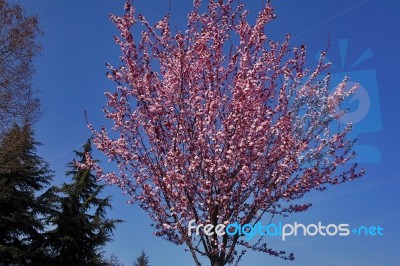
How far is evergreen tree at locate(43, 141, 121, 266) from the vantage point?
18.0 m

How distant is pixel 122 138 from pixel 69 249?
11.6 m

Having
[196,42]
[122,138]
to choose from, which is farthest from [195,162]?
[196,42]

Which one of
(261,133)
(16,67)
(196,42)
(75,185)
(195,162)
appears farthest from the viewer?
(75,185)

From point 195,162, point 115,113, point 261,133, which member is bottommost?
point 195,162

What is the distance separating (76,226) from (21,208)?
2.62m

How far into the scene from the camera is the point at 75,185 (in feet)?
65.2

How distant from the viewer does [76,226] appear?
18344 millimetres

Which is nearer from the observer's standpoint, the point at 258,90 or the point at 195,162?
the point at 195,162

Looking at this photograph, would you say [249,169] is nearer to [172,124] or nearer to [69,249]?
[172,124]

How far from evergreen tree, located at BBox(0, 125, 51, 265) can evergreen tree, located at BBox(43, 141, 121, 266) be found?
691mm

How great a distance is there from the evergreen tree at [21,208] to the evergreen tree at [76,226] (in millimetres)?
691

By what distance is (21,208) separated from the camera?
17.9 metres

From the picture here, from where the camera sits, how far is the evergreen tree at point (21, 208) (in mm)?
16250

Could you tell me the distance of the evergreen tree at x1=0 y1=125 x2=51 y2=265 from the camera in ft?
53.3
